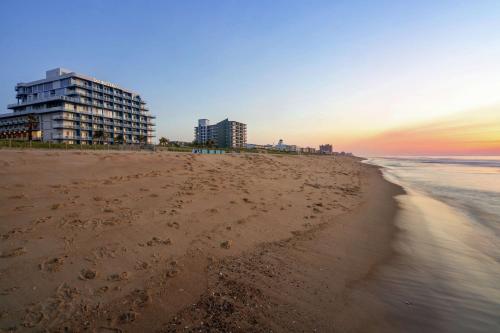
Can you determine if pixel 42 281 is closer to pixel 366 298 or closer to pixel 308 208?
pixel 366 298

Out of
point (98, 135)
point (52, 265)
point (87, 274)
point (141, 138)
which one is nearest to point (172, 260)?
point (87, 274)

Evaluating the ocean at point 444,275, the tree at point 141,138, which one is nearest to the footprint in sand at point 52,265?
the ocean at point 444,275

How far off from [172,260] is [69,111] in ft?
247

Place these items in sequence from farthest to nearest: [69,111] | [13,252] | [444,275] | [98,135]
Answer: [98,135] → [69,111] → [444,275] → [13,252]

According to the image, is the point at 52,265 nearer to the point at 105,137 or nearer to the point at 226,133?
the point at 105,137

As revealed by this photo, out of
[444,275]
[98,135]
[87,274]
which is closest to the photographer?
[87,274]

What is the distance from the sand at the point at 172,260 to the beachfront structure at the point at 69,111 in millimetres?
65515

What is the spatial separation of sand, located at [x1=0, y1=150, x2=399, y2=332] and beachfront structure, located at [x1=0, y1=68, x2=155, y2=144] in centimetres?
6552

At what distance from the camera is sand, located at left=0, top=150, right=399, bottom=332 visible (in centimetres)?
362

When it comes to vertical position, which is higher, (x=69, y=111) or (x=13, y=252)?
(x=69, y=111)

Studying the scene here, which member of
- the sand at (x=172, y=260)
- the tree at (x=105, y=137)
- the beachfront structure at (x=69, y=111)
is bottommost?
the sand at (x=172, y=260)

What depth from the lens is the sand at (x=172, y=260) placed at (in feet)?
11.9

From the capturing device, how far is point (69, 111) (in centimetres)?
6266

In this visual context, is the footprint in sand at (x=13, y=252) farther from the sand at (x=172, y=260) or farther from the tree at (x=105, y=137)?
the tree at (x=105, y=137)
